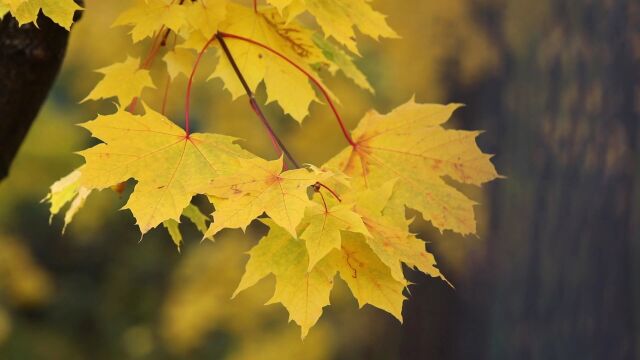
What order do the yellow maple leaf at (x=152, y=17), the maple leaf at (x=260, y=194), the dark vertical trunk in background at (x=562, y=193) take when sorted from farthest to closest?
the dark vertical trunk in background at (x=562, y=193)
the yellow maple leaf at (x=152, y=17)
the maple leaf at (x=260, y=194)

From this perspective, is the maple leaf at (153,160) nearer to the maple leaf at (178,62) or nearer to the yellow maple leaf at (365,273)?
the yellow maple leaf at (365,273)

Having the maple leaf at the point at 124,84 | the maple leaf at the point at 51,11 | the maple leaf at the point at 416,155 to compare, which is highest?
the maple leaf at the point at 51,11

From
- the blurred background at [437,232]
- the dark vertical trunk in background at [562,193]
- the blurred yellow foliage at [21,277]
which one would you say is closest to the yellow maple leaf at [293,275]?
the blurred background at [437,232]

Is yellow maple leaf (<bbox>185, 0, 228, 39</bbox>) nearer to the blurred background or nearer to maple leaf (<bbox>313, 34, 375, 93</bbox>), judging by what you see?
maple leaf (<bbox>313, 34, 375, 93</bbox>)

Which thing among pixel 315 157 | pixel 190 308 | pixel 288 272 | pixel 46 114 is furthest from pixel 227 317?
pixel 288 272

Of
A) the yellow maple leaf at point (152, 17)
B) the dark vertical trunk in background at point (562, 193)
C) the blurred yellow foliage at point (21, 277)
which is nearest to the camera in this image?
the yellow maple leaf at point (152, 17)

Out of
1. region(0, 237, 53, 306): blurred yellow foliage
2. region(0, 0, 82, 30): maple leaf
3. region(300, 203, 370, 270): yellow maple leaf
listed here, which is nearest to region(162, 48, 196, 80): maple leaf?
region(0, 0, 82, 30): maple leaf

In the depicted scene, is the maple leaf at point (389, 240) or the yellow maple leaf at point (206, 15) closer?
the maple leaf at point (389, 240)

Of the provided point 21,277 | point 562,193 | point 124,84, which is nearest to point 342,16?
point 124,84
